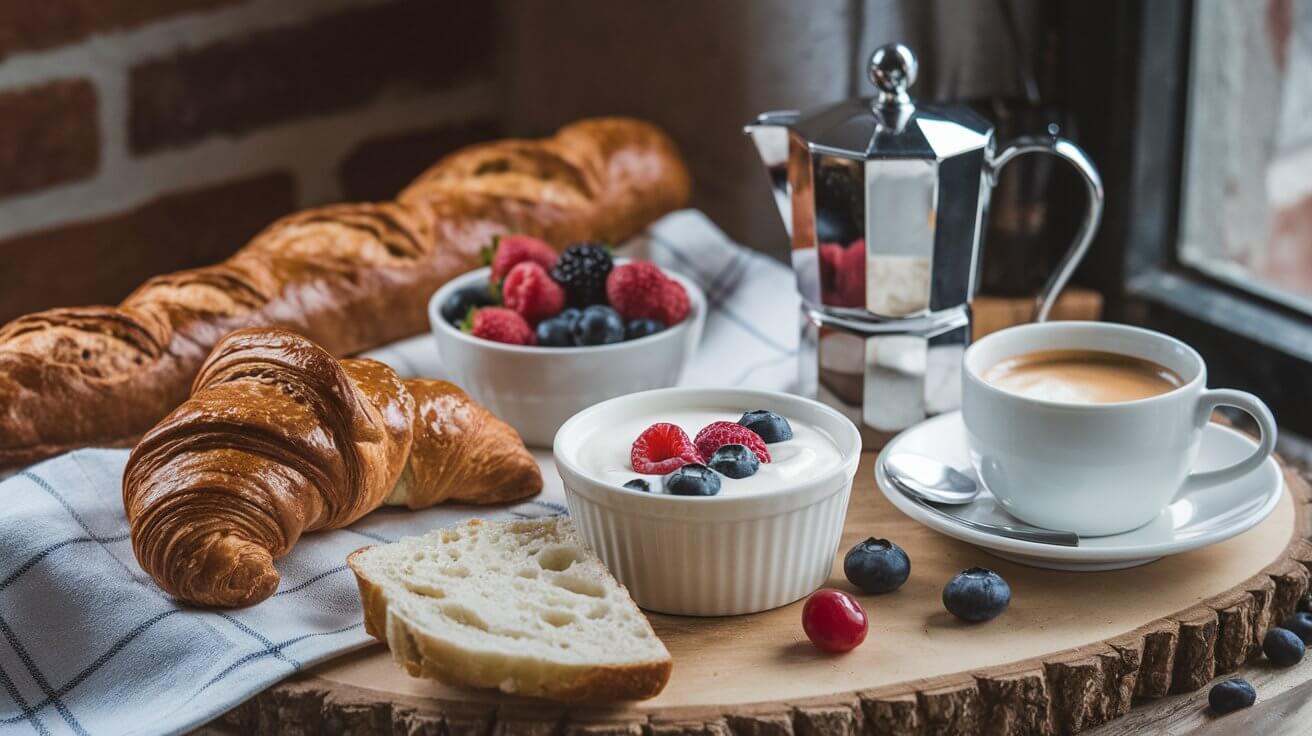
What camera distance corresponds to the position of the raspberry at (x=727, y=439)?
1.36 meters

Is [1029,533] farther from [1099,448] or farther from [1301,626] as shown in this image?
[1301,626]

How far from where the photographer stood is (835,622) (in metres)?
1.25

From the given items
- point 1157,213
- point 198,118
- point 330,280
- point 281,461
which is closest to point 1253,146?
point 1157,213

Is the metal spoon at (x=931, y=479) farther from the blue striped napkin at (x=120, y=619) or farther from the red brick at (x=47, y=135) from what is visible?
the red brick at (x=47, y=135)

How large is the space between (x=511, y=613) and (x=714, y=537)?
0.64ft

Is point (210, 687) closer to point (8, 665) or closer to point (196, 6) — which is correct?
point (8, 665)

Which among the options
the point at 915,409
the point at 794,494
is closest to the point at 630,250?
the point at 915,409

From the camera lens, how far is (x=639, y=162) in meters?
2.31

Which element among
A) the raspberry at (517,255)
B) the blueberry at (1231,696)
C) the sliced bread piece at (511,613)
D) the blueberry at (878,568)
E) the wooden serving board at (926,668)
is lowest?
the blueberry at (1231,696)

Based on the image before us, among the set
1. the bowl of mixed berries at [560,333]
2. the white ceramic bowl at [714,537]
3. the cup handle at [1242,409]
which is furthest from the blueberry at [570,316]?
the cup handle at [1242,409]

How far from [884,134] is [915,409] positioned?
339 mm

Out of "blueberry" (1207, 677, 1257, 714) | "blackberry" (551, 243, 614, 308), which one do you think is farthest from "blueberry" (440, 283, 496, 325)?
"blueberry" (1207, 677, 1257, 714)

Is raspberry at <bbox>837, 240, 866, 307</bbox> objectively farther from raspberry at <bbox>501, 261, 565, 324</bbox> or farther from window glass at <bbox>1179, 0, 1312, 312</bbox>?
window glass at <bbox>1179, 0, 1312, 312</bbox>

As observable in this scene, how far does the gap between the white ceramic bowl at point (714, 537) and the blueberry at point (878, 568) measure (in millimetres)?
28
